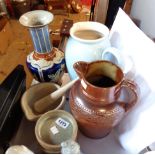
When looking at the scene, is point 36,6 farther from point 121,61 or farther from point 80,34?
point 121,61

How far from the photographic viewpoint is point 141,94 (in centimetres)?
47

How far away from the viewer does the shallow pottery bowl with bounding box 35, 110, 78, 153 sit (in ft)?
1.40

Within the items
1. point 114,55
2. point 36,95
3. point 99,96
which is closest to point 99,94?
point 99,96

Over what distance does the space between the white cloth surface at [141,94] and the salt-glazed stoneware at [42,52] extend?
0.19 metres

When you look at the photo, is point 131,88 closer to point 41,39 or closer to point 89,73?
point 89,73

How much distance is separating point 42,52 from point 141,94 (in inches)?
11.2

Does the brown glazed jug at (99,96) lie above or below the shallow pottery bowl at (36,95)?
above

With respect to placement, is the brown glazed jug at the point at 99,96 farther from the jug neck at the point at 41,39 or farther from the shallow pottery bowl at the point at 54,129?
the jug neck at the point at 41,39

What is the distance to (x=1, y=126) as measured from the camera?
45cm

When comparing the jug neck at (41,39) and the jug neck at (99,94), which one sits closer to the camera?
the jug neck at (99,94)

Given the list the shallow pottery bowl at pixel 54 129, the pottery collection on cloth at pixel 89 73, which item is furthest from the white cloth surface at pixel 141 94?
the shallow pottery bowl at pixel 54 129

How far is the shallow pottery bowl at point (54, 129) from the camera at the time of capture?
426 millimetres

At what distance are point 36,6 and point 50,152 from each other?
191 centimetres

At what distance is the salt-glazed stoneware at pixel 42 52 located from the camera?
52cm
